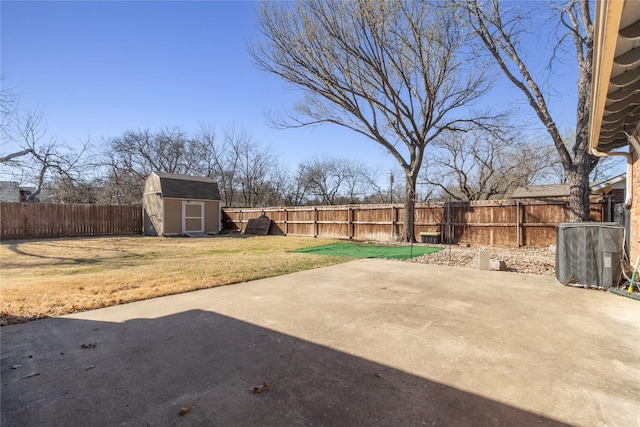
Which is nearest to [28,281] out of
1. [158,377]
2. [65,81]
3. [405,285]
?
[158,377]

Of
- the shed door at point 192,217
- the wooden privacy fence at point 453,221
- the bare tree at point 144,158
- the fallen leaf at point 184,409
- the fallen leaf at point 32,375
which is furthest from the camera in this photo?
the bare tree at point 144,158

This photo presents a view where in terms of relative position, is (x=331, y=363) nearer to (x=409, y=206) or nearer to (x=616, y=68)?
(x=616, y=68)

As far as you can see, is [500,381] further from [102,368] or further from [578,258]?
[578,258]

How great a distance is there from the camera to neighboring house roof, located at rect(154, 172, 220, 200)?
19.0 metres

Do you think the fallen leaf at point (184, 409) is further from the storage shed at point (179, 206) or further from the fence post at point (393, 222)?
the storage shed at point (179, 206)

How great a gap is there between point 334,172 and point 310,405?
31.4 m

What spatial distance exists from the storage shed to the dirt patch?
15384 millimetres

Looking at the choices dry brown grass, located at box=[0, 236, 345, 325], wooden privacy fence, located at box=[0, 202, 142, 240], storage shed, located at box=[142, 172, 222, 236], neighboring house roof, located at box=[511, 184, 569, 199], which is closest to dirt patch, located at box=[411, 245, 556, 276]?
dry brown grass, located at box=[0, 236, 345, 325]

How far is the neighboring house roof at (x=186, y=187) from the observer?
62.3ft

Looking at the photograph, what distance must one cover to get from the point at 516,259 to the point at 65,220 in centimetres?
2183

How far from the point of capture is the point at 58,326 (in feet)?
11.7

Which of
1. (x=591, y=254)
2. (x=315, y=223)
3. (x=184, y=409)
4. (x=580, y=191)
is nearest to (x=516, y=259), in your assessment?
(x=580, y=191)

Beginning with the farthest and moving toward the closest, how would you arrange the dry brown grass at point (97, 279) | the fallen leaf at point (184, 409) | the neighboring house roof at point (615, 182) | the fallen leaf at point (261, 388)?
the neighboring house roof at point (615, 182)
the dry brown grass at point (97, 279)
the fallen leaf at point (261, 388)
the fallen leaf at point (184, 409)

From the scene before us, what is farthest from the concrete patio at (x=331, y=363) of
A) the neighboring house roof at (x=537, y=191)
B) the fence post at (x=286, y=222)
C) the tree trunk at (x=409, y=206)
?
the neighboring house roof at (x=537, y=191)
